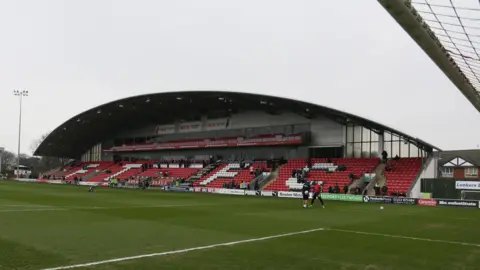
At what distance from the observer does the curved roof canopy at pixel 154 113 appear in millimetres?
47844

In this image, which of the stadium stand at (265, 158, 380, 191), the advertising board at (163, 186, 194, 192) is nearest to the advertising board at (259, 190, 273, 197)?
the stadium stand at (265, 158, 380, 191)

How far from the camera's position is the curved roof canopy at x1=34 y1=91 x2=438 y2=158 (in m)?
47.8

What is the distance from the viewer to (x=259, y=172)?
5119 centimetres

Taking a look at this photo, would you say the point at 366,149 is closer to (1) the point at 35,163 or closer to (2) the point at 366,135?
(2) the point at 366,135

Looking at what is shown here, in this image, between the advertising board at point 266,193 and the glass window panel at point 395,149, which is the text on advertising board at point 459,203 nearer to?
the glass window panel at point 395,149

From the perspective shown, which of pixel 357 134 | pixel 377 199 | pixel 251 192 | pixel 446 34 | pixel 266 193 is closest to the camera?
pixel 446 34

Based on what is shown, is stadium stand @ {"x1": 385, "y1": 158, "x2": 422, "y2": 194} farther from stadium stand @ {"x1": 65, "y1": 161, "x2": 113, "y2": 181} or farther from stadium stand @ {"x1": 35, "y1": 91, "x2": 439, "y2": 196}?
stadium stand @ {"x1": 65, "y1": 161, "x2": 113, "y2": 181}

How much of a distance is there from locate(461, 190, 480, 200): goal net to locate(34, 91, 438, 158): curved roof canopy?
6915mm

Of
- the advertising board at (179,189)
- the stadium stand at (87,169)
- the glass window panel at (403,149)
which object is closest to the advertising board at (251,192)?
the advertising board at (179,189)

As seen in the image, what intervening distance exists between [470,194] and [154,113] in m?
43.5

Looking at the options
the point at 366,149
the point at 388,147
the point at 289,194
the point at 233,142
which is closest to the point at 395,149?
the point at 388,147

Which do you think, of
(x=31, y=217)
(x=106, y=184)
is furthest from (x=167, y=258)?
(x=106, y=184)

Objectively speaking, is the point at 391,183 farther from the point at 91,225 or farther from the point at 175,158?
the point at 175,158

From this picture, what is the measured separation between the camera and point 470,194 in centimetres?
3650
